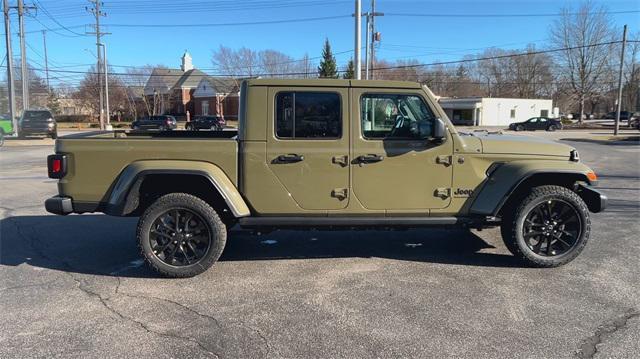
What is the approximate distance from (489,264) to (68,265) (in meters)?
4.58

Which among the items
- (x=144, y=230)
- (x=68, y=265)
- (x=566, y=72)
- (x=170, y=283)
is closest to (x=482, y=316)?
(x=170, y=283)

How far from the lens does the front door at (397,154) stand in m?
4.92

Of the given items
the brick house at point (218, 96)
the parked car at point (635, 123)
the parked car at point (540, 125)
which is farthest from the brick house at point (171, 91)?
the parked car at point (635, 123)

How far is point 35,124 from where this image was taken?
29.6 meters

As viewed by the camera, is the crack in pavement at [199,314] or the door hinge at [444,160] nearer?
the crack in pavement at [199,314]

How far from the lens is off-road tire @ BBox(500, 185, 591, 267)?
504 cm

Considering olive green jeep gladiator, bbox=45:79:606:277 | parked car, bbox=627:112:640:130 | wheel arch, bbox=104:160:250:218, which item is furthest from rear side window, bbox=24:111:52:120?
parked car, bbox=627:112:640:130

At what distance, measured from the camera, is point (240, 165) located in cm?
488

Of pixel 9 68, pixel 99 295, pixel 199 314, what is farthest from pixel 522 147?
pixel 9 68

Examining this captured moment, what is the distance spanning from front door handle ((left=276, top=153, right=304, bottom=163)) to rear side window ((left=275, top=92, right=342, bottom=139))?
20cm

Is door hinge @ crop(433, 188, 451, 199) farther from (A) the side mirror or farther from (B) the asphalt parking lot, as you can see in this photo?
(B) the asphalt parking lot

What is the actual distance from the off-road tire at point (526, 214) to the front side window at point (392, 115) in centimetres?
131

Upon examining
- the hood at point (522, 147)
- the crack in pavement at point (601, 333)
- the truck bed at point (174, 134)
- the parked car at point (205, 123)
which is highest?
the parked car at point (205, 123)

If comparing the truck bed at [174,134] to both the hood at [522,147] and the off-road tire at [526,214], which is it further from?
the off-road tire at [526,214]
